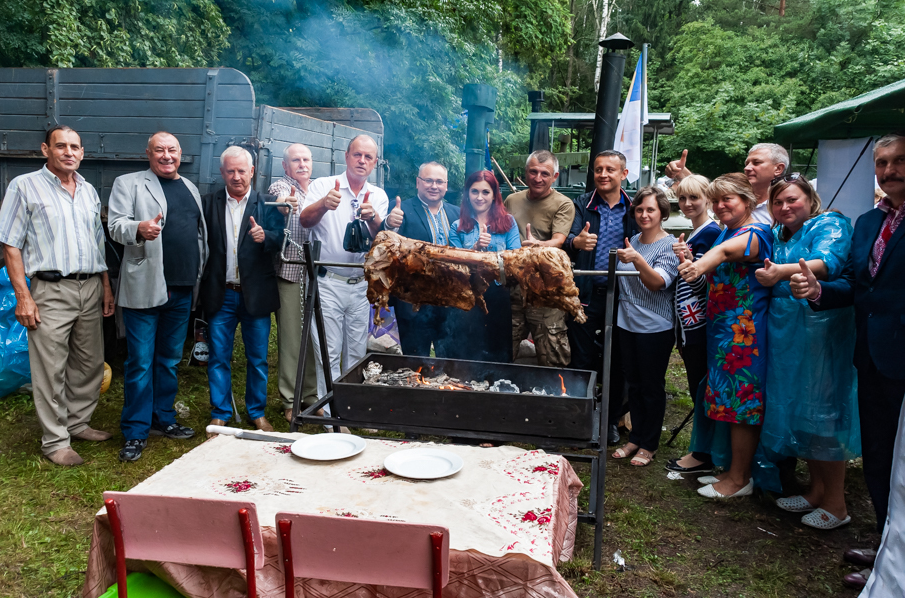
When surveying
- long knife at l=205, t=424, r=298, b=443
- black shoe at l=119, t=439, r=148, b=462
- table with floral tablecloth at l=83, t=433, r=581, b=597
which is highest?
long knife at l=205, t=424, r=298, b=443

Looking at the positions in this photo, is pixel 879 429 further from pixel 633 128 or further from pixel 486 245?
pixel 633 128

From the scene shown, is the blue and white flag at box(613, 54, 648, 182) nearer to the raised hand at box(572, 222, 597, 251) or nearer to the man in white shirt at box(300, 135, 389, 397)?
the man in white shirt at box(300, 135, 389, 397)

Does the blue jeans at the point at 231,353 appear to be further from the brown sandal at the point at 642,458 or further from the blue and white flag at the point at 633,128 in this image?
the blue and white flag at the point at 633,128

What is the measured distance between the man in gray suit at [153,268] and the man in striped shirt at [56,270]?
0.22 m

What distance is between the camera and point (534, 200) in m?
4.77

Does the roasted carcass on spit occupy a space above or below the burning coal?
above

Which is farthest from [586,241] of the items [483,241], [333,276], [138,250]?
[138,250]

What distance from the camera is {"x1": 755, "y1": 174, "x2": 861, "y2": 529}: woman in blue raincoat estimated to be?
354cm

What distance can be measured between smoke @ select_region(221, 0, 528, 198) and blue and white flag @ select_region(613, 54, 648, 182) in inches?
195

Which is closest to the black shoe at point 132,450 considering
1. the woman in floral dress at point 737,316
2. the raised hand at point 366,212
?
the raised hand at point 366,212

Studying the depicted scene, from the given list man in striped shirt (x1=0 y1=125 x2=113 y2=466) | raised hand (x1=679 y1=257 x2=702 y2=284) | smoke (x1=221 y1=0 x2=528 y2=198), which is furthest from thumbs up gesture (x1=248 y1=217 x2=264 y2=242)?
smoke (x1=221 y1=0 x2=528 y2=198)

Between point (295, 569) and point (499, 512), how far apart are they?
79cm

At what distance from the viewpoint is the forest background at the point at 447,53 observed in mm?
10336

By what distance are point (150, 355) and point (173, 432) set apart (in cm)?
72
